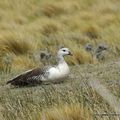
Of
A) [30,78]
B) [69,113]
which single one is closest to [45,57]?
[30,78]

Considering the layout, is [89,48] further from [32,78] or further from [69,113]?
[69,113]

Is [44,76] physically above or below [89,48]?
below

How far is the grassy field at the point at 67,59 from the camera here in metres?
4.11

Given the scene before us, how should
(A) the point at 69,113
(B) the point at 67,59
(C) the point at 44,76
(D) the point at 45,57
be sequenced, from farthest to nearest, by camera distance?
(D) the point at 45,57 → (B) the point at 67,59 → (C) the point at 44,76 → (A) the point at 69,113

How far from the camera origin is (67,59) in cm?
869

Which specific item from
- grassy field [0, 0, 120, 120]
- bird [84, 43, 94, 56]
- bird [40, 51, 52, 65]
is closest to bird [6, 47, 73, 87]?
grassy field [0, 0, 120, 120]

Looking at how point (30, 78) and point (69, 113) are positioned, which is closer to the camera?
point (69, 113)

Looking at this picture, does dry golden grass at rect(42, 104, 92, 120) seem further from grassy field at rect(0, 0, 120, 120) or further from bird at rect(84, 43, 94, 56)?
bird at rect(84, 43, 94, 56)

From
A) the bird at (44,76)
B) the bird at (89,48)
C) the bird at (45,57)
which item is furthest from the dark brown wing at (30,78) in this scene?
the bird at (89,48)

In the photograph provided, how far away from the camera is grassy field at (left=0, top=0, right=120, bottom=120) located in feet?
13.5

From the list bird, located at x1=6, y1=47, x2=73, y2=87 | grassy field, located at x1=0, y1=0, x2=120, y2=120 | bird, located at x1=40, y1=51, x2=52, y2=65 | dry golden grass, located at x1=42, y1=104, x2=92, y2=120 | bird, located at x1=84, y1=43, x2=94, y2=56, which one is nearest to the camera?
dry golden grass, located at x1=42, y1=104, x2=92, y2=120

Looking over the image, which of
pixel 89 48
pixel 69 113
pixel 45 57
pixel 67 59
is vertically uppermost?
pixel 89 48

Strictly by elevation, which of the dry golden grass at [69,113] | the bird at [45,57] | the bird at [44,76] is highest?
the bird at [45,57]

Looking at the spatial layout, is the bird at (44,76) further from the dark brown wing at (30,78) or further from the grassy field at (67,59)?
the grassy field at (67,59)
